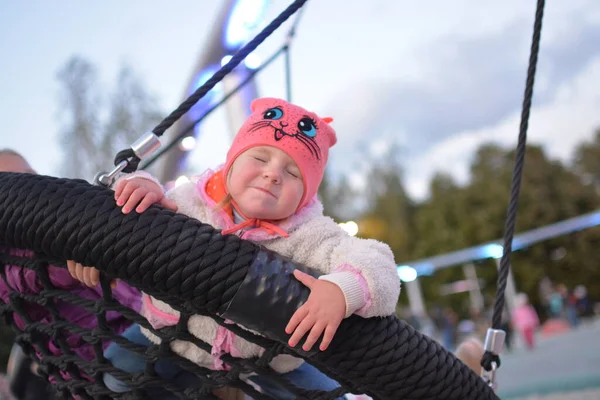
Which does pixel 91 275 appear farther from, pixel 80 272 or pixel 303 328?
pixel 303 328

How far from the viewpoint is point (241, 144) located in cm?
107

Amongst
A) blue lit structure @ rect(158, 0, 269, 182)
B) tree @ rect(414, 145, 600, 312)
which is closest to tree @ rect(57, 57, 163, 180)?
blue lit structure @ rect(158, 0, 269, 182)

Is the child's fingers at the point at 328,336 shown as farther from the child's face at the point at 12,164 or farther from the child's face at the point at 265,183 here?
the child's face at the point at 12,164

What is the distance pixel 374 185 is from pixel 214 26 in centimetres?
2965

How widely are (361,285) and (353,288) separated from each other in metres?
0.02

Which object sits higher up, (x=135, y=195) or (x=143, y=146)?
(x=143, y=146)

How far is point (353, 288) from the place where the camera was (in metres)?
0.75

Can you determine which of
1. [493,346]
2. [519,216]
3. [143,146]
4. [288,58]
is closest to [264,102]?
[143,146]

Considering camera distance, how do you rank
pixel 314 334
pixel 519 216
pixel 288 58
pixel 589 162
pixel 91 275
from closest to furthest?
pixel 314 334
pixel 91 275
pixel 288 58
pixel 519 216
pixel 589 162

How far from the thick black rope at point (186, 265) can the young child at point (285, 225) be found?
0.10 ft

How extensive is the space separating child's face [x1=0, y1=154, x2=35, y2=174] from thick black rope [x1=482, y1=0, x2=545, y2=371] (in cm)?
95

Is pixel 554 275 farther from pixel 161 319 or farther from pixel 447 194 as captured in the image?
→ pixel 161 319

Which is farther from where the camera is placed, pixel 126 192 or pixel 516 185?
pixel 516 185

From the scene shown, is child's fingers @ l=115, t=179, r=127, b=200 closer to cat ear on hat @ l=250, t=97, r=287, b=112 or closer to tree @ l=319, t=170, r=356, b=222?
cat ear on hat @ l=250, t=97, r=287, b=112
